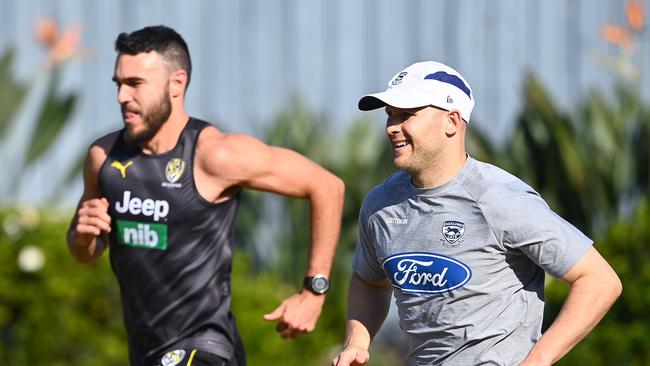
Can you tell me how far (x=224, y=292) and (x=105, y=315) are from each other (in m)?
3.19

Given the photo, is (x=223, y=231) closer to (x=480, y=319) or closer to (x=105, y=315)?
(x=480, y=319)

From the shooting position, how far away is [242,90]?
34.1 ft

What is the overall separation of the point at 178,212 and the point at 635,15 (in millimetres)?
4815

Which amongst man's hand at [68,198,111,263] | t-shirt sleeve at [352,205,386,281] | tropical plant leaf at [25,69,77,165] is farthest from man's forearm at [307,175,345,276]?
tropical plant leaf at [25,69,77,165]

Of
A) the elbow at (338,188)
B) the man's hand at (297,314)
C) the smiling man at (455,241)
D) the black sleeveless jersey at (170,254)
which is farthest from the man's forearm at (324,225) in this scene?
the smiling man at (455,241)

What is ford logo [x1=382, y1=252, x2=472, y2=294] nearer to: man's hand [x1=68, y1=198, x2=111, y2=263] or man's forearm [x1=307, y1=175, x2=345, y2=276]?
man's forearm [x1=307, y1=175, x2=345, y2=276]

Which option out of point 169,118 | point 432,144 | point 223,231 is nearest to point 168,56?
point 169,118

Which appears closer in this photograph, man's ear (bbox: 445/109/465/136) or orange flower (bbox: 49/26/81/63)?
man's ear (bbox: 445/109/465/136)

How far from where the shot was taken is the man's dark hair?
20.1 ft

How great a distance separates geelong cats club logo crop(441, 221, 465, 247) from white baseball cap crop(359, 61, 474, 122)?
37 cm

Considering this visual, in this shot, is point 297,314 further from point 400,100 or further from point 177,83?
point 400,100

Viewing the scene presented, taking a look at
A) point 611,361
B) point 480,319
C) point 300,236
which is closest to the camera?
point 480,319

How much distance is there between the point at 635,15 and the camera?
9.75 meters

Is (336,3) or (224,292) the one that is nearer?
(224,292)
